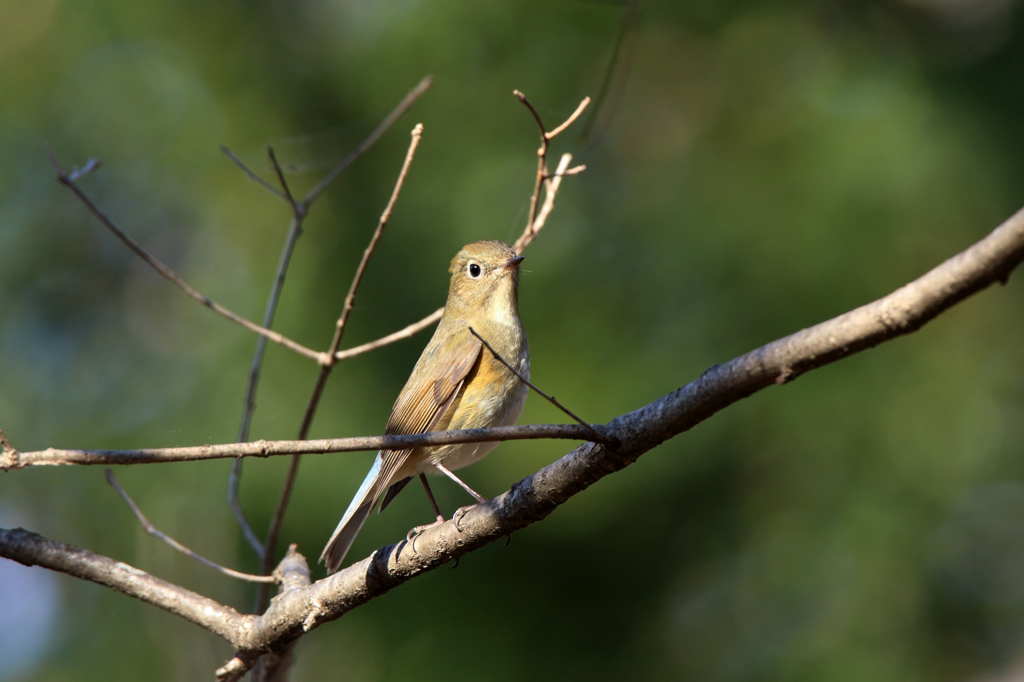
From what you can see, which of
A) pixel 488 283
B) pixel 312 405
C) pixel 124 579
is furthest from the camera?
pixel 488 283

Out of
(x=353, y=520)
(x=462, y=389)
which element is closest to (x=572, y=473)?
(x=462, y=389)

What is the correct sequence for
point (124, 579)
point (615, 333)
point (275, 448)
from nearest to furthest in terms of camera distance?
point (275, 448) → point (124, 579) → point (615, 333)

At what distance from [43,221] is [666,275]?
5925 mm

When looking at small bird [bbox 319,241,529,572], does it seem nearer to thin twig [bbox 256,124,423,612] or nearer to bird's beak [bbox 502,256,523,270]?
bird's beak [bbox 502,256,523,270]

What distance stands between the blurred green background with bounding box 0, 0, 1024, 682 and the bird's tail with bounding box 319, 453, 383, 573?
1.10m

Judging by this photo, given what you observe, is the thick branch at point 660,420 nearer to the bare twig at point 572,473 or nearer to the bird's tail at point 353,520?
the bare twig at point 572,473

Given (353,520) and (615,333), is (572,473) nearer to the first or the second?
(353,520)

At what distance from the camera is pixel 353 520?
3688 mm

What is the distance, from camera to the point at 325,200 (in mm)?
6523

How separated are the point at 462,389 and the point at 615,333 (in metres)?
1.85

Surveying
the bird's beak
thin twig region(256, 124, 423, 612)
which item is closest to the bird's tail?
thin twig region(256, 124, 423, 612)

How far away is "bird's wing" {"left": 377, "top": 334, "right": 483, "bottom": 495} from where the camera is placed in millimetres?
3721

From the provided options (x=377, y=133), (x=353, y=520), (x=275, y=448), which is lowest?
(x=275, y=448)

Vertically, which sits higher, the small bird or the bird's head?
the bird's head
